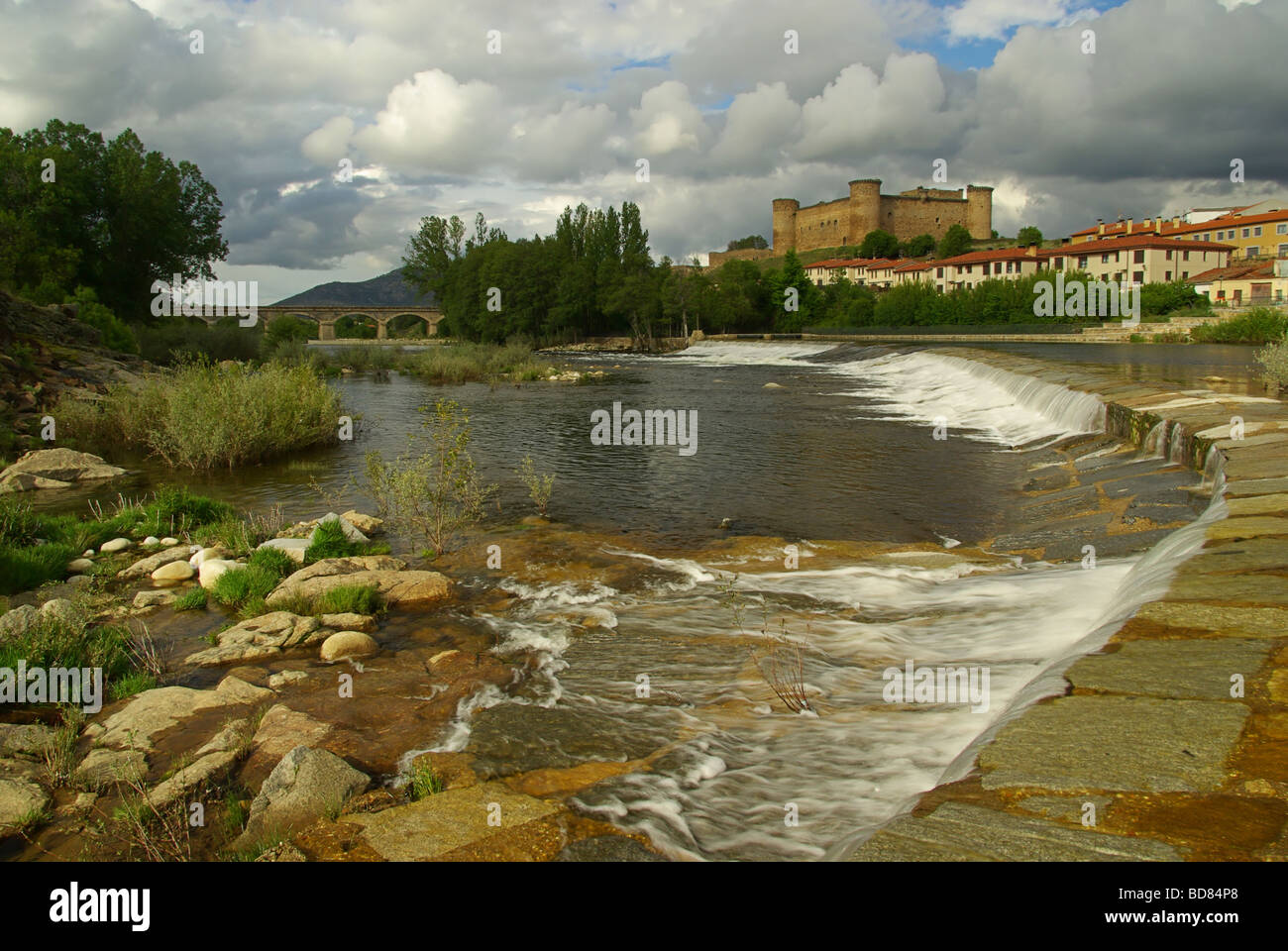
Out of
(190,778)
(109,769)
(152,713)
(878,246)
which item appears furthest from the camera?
(878,246)

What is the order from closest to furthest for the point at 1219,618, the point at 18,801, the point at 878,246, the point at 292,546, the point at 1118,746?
1. the point at 1118,746
2. the point at 18,801
3. the point at 1219,618
4. the point at 292,546
5. the point at 878,246

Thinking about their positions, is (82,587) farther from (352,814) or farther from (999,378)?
(999,378)

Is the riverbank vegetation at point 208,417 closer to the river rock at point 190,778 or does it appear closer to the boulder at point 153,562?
the boulder at point 153,562

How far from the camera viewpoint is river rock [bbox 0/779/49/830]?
424 cm

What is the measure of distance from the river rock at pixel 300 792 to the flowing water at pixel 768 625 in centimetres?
70

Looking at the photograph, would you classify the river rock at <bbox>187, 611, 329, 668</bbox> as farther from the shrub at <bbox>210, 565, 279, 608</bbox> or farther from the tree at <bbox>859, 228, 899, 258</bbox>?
the tree at <bbox>859, 228, 899, 258</bbox>

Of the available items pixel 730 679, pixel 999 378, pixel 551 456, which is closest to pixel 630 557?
pixel 730 679

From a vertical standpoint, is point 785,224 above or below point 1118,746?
above

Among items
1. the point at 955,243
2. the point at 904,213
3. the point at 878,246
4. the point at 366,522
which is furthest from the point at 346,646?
the point at 904,213

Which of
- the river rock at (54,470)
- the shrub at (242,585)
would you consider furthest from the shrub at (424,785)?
the river rock at (54,470)

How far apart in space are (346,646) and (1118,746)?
18.1ft

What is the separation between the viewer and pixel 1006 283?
71.6m

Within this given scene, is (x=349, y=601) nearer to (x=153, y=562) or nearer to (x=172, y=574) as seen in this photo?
(x=172, y=574)

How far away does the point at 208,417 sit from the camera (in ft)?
51.9
